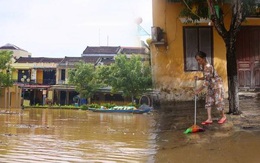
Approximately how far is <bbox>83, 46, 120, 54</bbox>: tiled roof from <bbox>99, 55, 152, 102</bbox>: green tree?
9.69 metres

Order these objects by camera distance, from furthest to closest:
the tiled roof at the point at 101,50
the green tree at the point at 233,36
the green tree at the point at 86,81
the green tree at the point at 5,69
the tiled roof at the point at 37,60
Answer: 1. the tiled roof at the point at 37,60
2. the tiled roof at the point at 101,50
3. the green tree at the point at 86,81
4. the green tree at the point at 5,69
5. the green tree at the point at 233,36

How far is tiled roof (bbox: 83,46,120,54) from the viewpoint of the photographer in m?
34.1

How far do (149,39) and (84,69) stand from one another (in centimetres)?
1908

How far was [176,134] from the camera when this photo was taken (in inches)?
189

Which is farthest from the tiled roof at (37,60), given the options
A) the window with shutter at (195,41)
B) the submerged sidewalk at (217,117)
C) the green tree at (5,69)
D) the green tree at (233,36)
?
the green tree at (233,36)

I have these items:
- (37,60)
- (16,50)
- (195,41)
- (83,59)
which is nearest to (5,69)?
(37,60)

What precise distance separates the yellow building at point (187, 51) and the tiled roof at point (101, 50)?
25699 mm

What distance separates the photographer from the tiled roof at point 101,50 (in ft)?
112

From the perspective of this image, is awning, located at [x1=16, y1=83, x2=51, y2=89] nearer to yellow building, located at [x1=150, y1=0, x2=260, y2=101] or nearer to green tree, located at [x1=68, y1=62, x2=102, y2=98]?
green tree, located at [x1=68, y1=62, x2=102, y2=98]

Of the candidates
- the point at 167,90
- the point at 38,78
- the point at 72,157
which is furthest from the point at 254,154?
the point at 38,78

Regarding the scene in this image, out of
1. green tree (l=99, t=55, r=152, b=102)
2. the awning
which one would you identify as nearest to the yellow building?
green tree (l=99, t=55, r=152, b=102)

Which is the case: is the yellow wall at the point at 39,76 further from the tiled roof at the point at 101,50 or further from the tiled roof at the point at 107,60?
the tiled roof at the point at 107,60

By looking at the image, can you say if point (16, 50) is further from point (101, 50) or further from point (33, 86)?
point (101, 50)

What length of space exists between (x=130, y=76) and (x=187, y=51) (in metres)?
14.5
